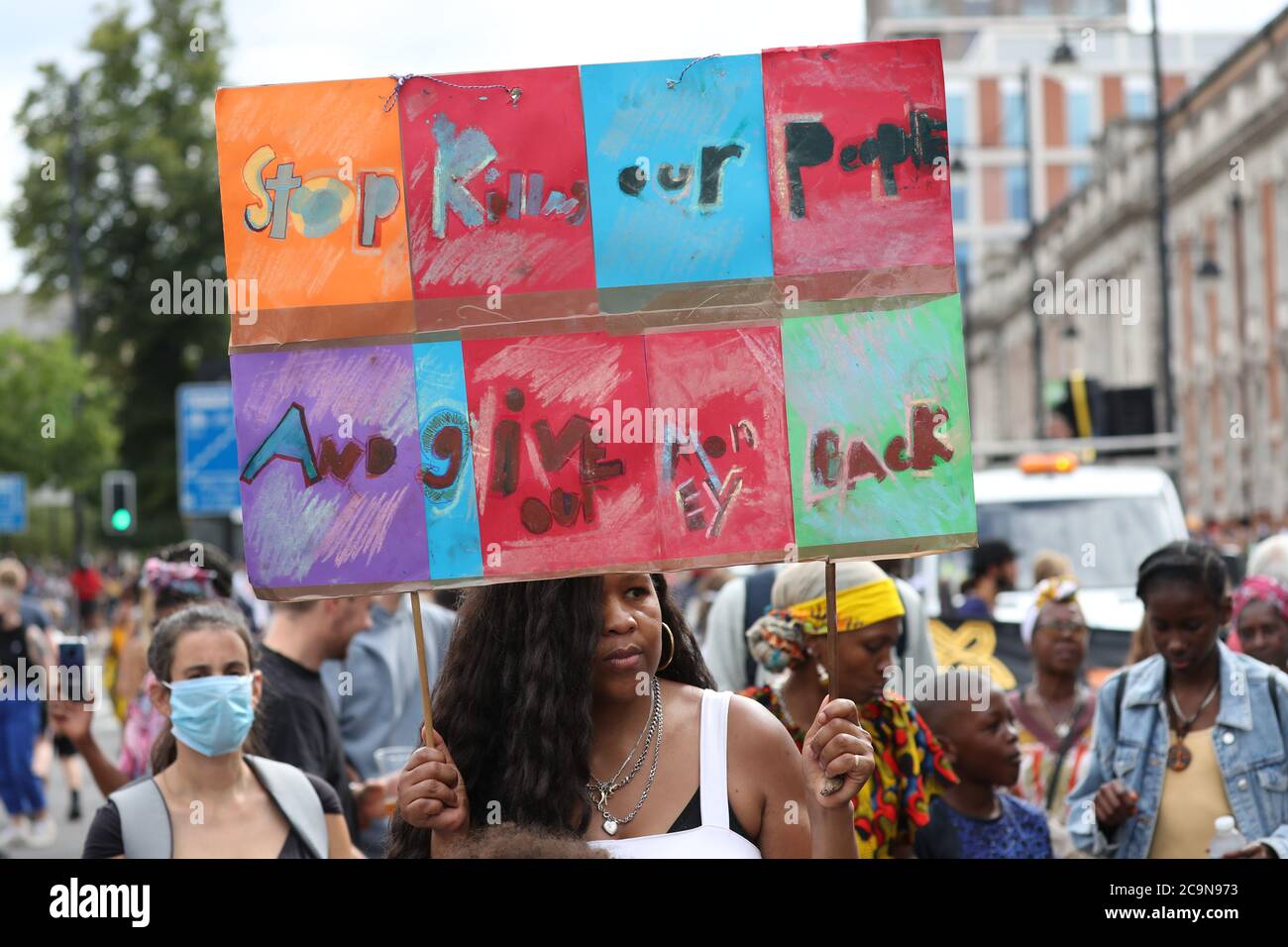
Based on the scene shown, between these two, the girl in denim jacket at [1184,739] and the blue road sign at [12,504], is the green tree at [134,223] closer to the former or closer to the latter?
the blue road sign at [12,504]

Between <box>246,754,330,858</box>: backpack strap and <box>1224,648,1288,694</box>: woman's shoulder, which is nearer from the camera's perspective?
<box>246,754,330,858</box>: backpack strap

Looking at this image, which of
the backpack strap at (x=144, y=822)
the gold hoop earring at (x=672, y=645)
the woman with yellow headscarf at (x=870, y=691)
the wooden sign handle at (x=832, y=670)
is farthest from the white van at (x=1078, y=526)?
the wooden sign handle at (x=832, y=670)

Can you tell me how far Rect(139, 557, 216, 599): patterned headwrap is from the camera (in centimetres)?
673

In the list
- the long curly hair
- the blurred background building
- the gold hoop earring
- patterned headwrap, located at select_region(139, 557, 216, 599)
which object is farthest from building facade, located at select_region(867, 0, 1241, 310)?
the long curly hair

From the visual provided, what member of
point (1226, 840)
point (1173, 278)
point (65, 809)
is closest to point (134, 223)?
point (1173, 278)

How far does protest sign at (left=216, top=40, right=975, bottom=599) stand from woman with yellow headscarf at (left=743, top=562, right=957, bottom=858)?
154 centimetres

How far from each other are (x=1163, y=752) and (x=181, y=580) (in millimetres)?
3469

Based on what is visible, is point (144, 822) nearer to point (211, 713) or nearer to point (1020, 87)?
point (211, 713)

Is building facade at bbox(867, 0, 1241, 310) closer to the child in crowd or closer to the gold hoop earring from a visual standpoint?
the child in crowd

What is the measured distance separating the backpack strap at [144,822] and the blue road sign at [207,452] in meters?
18.4

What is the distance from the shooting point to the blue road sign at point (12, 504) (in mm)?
33719

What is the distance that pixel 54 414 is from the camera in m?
32.8

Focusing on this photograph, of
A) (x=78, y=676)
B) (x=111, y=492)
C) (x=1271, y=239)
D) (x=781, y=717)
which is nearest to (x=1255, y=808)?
(x=781, y=717)

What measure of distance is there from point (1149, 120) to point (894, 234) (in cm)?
5263
